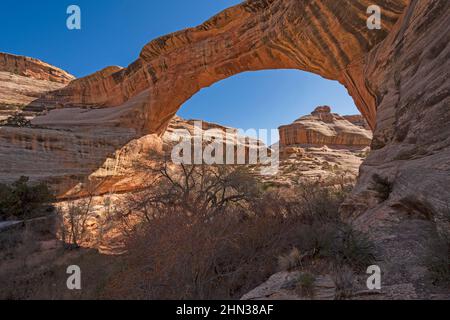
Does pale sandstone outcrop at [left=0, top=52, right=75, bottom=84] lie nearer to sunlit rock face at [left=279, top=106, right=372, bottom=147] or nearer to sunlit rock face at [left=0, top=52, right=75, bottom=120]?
sunlit rock face at [left=0, top=52, right=75, bottom=120]

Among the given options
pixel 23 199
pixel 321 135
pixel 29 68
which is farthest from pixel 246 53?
pixel 29 68

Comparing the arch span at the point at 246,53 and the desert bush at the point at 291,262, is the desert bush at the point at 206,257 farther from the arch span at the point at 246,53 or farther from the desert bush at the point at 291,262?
the arch span at the point at 246,53

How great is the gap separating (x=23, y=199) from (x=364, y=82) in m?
13.4

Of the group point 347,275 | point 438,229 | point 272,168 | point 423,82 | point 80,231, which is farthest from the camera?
point 272,168

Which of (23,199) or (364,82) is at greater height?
(364,82)

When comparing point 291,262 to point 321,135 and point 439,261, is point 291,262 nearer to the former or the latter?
point 439,261

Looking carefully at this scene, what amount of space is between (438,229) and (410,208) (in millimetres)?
783

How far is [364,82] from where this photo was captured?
22.3 ft

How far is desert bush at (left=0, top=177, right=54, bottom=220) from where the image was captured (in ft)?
24.7

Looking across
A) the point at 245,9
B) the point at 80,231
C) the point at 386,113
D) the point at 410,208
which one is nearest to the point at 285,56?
the point at 245,9

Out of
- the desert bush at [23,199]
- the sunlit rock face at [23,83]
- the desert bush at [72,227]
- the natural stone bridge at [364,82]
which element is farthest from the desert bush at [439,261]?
the sunlit rock face at [23,83]

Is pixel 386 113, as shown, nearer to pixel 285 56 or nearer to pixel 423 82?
pixel 423 82

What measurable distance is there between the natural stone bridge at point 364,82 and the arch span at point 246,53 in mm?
45
